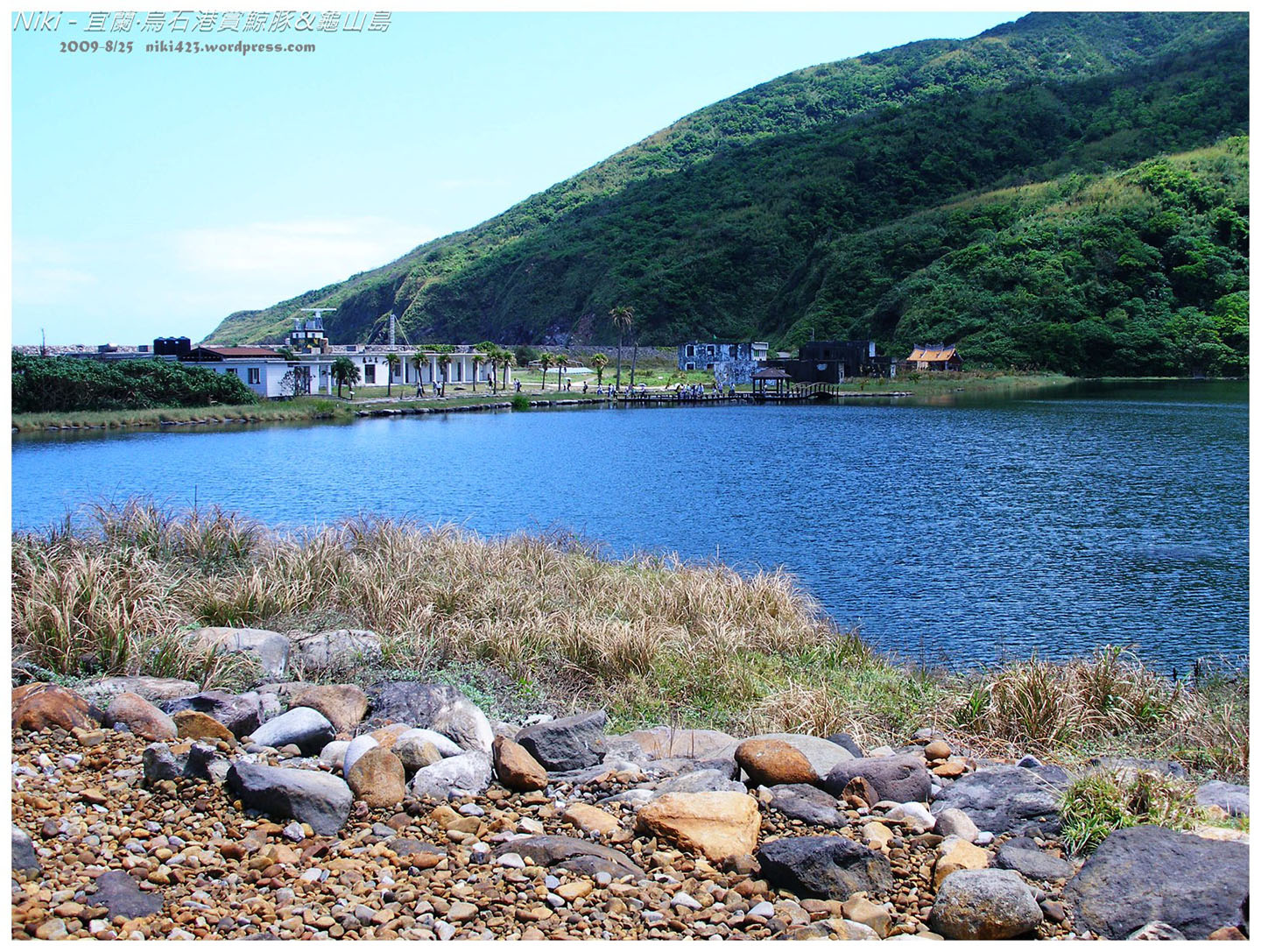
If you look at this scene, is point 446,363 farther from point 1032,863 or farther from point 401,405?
point 1032,863

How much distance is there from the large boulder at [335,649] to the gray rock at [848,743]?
3395 millimetres

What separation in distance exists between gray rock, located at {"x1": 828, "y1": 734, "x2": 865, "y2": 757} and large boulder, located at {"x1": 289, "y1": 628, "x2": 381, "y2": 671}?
339cm

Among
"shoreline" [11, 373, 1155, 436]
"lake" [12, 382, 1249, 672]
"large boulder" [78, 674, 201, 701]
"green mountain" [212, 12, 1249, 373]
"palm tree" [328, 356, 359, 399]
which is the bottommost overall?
"lake" [12, 382, 1249, 672]

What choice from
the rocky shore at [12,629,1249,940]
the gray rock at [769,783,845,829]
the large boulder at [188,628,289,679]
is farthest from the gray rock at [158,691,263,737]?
the gray rock at [769,783,845,829]

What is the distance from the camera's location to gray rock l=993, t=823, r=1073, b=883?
13.5ft

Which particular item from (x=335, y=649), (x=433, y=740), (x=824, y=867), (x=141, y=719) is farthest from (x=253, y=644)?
(x=824, y=867)

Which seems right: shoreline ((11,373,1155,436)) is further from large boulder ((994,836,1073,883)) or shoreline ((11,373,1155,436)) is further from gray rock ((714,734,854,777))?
large boulder ((994,836,1073,883))

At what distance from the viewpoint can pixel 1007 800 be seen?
4.91m

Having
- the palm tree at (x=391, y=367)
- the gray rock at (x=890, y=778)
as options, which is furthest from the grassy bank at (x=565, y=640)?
the palm tree at (x=391, y=367)

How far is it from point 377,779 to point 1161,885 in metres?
3.31

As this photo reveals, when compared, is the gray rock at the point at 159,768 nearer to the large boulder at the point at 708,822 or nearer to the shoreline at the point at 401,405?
the large boulder at the point at 708,822

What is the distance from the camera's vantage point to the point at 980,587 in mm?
14750

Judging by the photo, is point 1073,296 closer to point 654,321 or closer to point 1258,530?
point 654,321

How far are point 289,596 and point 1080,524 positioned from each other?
16647 mm
